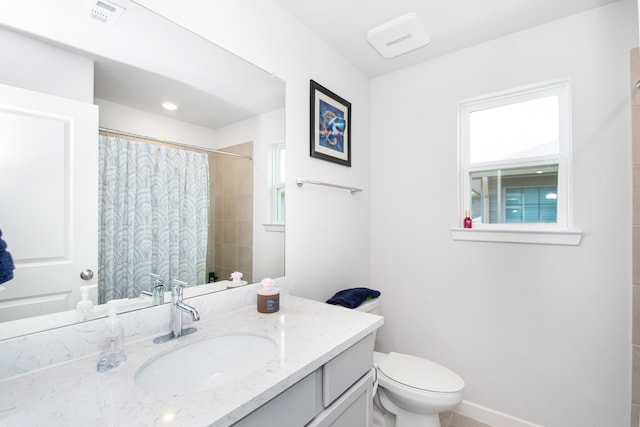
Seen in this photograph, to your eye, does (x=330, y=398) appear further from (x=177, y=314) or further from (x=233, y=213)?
(x=233, y=213)

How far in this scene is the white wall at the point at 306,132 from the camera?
133 cm

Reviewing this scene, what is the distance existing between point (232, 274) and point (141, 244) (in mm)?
409

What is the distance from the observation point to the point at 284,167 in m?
1.60

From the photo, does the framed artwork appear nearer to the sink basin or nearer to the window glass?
the window glass

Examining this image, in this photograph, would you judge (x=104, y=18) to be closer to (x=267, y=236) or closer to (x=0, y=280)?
(x=0, y=280)

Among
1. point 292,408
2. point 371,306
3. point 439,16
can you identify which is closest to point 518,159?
point 439,16

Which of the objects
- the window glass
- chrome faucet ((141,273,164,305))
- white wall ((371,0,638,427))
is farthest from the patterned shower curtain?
the window glass

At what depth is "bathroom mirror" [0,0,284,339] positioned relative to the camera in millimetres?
813

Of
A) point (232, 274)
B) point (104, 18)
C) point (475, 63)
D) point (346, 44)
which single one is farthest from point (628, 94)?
point (104, 18)

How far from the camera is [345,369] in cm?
101

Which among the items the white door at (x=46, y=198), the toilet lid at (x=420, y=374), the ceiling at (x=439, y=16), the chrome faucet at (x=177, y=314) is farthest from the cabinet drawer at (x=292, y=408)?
the ceiling at (x=439, y=16)

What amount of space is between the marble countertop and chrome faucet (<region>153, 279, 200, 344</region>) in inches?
1.5

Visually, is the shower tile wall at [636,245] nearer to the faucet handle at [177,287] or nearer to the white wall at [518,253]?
the white wall at [518,253]

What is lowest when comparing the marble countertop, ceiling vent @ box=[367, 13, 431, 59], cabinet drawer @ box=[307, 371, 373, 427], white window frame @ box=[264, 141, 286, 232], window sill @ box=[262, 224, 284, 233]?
cabinet drawer @ box=[307, 371, 373, 427]
